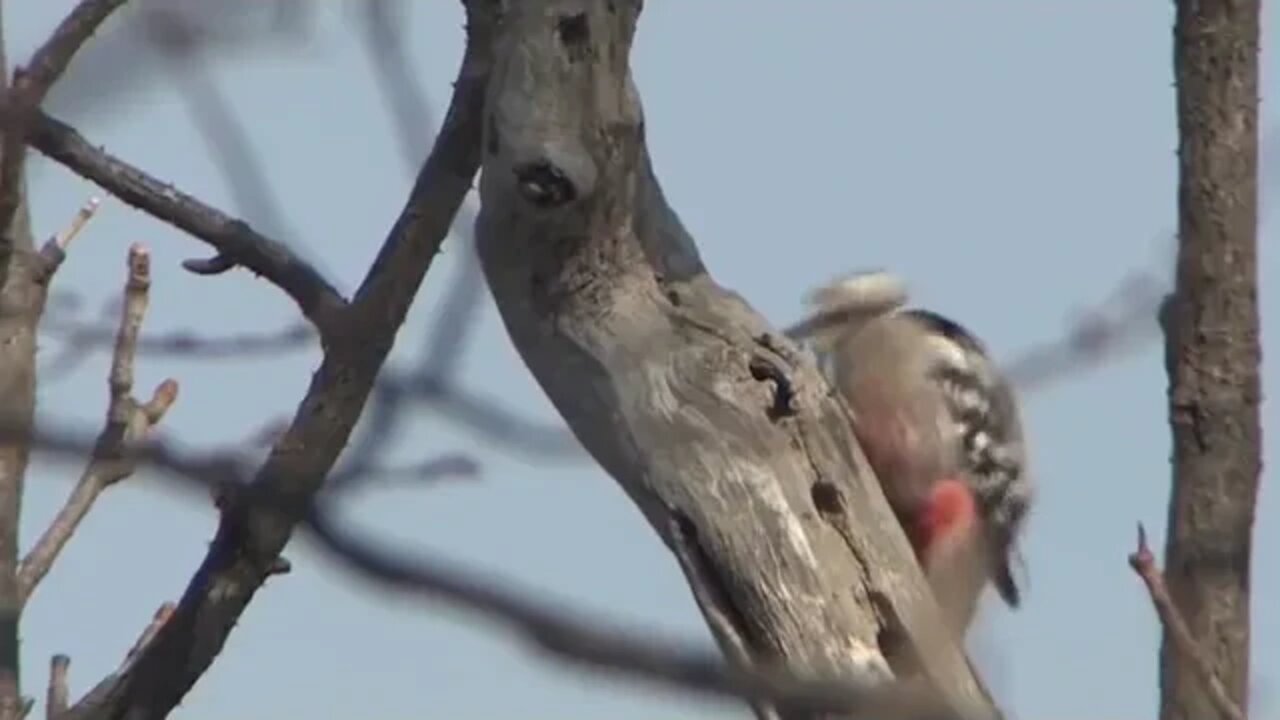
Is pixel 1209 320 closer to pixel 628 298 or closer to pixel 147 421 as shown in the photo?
pixel 628 298

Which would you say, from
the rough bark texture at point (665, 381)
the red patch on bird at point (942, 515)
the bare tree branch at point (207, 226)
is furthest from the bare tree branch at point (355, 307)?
the red patch on bird at point (942, 515)

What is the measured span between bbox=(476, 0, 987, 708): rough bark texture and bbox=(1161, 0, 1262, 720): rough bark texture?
289 millimetres

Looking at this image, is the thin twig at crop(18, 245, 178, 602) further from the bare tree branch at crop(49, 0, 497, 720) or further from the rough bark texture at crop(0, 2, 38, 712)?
the bare tree branch at crop(49, 0, 497, 720)

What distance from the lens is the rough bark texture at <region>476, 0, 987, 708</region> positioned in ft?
8.96

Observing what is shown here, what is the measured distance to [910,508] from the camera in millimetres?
3637

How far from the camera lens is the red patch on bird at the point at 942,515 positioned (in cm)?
356

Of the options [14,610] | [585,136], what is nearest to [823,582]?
[585,136]

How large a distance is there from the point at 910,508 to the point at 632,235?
920 millimetres

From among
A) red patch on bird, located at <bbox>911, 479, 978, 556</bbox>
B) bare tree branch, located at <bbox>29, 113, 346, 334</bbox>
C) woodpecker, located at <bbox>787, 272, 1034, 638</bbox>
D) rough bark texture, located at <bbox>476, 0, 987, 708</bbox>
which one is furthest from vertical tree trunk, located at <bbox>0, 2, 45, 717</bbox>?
red patch on bird, located at <bbox>911, 479, 978, 556</bbox>

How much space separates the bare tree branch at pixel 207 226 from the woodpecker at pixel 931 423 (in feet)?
2.84

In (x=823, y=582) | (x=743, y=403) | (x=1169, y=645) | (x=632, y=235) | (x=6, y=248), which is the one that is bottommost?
(x=1169, y=645)

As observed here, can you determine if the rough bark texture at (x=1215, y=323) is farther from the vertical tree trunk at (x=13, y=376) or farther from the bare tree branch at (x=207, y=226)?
the vertical tree trunk at (x=13, y=376)

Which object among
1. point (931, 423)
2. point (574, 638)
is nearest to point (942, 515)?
point (931, 423)

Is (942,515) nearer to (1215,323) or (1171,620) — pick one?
(1215,323)
